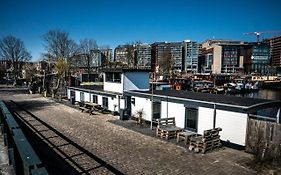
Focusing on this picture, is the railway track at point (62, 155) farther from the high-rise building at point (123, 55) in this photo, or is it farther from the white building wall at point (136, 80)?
the high-rise building at point (123, 55)

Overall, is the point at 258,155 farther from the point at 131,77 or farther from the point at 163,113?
the point at 131,77

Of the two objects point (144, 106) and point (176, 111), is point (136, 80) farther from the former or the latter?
point (176, 111)

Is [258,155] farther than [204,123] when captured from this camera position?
No

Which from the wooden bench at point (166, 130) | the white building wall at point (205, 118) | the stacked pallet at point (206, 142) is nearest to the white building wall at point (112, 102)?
the wooden bench at point (166, 130)

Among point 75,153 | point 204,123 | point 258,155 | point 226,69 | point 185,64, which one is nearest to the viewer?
point 258,155

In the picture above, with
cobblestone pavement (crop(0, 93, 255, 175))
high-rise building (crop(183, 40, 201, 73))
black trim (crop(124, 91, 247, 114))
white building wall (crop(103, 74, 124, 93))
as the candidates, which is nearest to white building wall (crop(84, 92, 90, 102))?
white building wall (crop(103, 74, 124, 93))

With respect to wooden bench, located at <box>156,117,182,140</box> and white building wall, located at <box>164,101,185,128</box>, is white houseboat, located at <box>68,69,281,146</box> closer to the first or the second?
white building wall, located at <box>164,101,185,128</box>

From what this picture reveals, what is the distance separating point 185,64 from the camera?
635 feet

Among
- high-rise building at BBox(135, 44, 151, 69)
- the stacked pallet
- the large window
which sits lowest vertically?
the stacked pallet

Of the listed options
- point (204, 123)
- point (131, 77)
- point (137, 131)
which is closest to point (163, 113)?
point (137, 131)

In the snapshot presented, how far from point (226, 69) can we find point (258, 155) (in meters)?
177

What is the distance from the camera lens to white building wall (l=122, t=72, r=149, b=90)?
963 inches

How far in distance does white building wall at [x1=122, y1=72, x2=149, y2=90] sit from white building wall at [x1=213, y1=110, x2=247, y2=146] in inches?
455

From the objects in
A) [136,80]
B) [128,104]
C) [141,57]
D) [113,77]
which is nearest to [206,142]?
[128,104]
